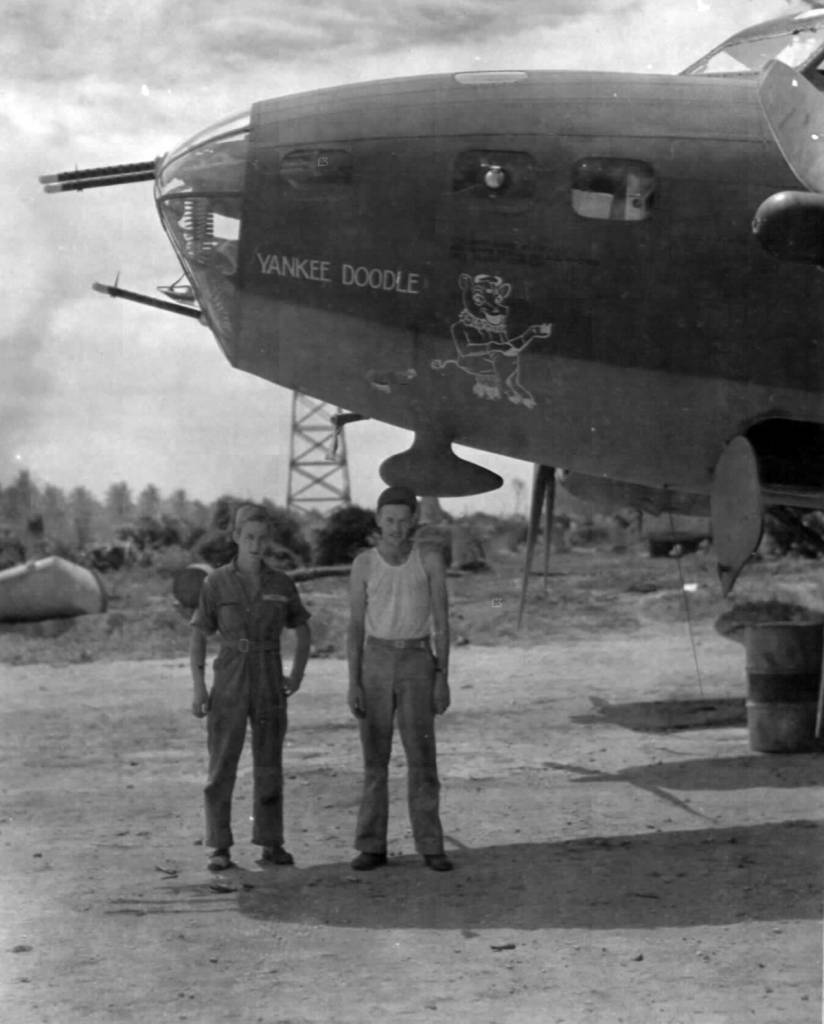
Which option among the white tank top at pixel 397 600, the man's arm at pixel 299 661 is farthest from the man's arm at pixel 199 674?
the white tank top at pixel 397 600

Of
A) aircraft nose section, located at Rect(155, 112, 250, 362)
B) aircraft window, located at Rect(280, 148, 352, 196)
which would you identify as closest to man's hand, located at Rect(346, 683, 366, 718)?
aircraft nose section, located at Rect(155, 112, 250, 362)

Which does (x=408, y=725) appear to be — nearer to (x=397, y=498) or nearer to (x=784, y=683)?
(x=397, y=498)

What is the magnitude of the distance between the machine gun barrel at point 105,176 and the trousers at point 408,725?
3.35 metres

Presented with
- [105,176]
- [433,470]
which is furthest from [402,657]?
[105,176]

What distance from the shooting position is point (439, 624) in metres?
6.95

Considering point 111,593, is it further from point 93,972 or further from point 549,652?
point 93,972

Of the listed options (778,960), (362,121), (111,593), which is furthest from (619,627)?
(778,960)

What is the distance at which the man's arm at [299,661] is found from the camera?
7.09 meters

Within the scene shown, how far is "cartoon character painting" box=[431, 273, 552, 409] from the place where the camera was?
759 centimetres

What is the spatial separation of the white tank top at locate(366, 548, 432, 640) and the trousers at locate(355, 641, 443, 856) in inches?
3.4

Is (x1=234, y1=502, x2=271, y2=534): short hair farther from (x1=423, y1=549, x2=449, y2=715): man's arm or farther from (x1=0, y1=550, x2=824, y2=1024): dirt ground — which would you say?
(x1=0, y1=550, x2=824, y2=1024): dirt ground

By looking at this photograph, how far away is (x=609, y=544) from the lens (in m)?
41.0

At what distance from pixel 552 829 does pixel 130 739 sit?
5876 mm

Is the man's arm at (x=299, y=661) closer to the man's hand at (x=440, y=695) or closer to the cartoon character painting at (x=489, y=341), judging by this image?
the man's hand at (x=440, y=695)
